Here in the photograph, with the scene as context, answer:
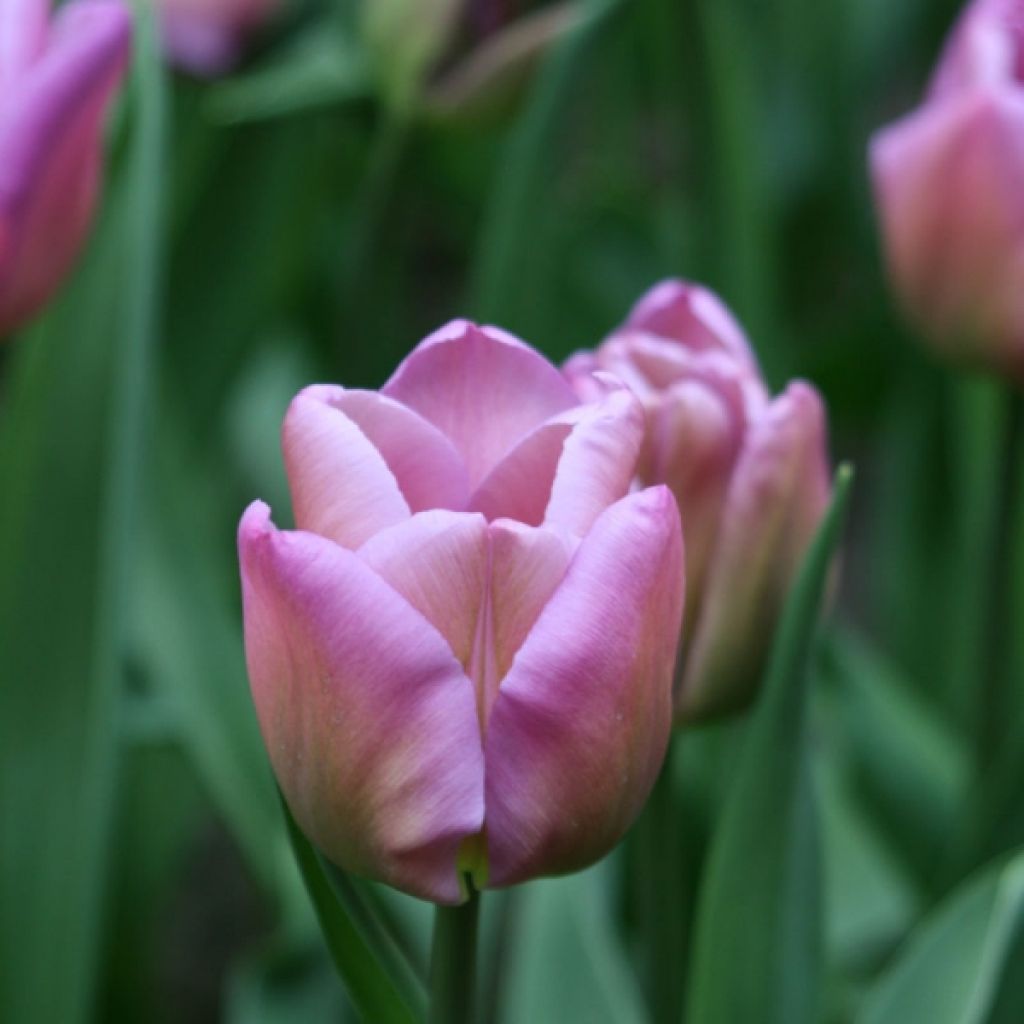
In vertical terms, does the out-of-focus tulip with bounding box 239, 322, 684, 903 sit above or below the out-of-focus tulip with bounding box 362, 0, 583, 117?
below

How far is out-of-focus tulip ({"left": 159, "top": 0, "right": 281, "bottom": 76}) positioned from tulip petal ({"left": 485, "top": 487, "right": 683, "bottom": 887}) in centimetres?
64

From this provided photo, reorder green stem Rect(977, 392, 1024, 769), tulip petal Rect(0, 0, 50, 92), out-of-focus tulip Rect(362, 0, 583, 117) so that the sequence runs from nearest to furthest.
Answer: tulip petal Rect(0, 0, 50, 92)
green stem Rect(977, 392, 1024, 769)
out-of-focus tulip Rect(362, 0, 583, 117)

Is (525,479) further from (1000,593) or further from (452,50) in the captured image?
(452,50)

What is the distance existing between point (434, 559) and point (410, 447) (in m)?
0.03

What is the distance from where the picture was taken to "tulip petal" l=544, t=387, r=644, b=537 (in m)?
0.31

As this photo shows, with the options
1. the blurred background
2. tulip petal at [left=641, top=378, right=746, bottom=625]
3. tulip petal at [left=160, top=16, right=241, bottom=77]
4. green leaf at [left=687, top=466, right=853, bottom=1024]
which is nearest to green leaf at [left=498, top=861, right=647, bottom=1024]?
the blurred background

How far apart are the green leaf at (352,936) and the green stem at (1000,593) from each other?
1.13 ft

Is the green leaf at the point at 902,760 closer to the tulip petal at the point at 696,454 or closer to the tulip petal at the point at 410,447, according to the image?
the tulip petal at the point at 696,454

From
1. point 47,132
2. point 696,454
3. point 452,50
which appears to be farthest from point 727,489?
point 452,50

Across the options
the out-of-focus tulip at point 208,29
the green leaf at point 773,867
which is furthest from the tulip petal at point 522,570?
the out-of-focus tulip at point 208,29

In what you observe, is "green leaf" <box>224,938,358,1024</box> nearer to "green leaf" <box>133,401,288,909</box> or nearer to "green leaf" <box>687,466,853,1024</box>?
"green leaf" <box>133,401,288,909</box>

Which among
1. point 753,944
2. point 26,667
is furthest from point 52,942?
point 753,944

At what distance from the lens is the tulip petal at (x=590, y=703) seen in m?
0.30

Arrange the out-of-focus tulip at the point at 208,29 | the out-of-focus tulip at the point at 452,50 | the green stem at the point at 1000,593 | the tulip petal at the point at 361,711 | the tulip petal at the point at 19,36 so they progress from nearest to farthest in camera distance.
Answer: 1. the tulip petal at the point at 361,711
2. the tulip petal at the point at 19,36
3. the green stem at the point at 1000,593
4. the out-of-focus tulip at the point at 452,50
5. the out-of-focus tulip at the point at 208,29
